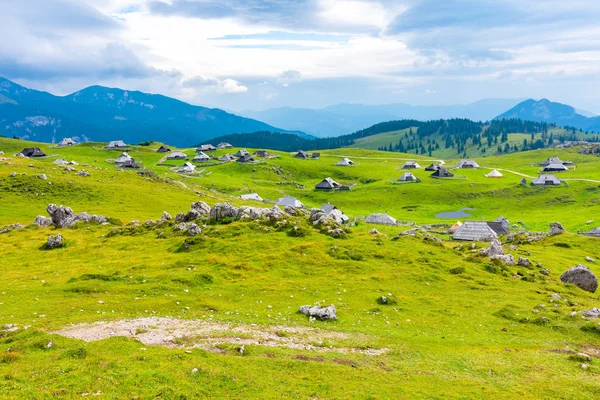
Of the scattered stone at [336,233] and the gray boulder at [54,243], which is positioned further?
the scattered stone at [336,233]

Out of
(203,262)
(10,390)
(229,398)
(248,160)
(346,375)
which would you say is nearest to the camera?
(10,390)

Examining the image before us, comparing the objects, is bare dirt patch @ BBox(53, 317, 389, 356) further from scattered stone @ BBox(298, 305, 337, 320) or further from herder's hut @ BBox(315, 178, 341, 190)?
herder's hut @ BBox(315, 178, 341, 190)

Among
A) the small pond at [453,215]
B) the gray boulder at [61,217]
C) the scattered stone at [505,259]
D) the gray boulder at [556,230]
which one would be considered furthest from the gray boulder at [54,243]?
the small pond at [453,215]

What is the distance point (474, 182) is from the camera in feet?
514

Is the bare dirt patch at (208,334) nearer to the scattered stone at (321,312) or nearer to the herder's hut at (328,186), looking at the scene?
→ the scattered stone at (321,312)

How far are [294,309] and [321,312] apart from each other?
2739 mm

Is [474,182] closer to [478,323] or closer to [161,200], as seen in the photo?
[161,200]

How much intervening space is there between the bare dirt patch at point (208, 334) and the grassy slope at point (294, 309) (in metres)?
1.18

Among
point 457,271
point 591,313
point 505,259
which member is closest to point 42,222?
point 457,271

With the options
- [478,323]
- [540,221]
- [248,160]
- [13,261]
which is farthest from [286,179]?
[478,323]

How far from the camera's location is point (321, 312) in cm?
3000

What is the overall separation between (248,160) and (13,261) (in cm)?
15155

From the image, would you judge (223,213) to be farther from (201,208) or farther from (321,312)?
(321,312)

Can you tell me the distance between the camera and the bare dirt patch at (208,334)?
23969mm
